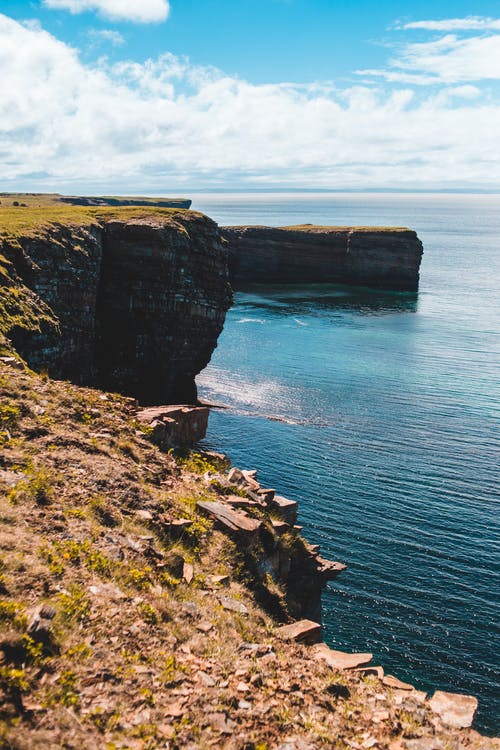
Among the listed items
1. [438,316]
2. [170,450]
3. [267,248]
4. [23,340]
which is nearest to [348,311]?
[438,316]

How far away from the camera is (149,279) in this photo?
2112 inches

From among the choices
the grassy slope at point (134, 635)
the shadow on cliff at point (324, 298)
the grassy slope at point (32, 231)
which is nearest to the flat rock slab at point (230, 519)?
the grassy slope at point (134, 635)

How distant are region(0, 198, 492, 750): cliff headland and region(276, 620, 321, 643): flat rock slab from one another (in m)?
0.05

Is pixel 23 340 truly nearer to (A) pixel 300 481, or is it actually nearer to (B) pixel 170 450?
(B) pixel 170 450

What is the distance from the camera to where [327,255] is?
476 feet

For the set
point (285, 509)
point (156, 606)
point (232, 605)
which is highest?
point (156, 606)

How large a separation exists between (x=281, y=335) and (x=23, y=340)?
63.3m

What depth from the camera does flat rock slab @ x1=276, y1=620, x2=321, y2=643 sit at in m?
14.7

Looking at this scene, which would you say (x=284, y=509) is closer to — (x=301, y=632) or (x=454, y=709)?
(x=301, y=632)

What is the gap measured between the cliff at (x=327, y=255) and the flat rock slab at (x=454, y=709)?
131 m

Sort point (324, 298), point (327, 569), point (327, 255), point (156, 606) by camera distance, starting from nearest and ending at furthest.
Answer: point (156, 606)
point (327, 569)
point (324, 298)
point (327, 255)

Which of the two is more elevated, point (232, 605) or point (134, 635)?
point (134, 635)

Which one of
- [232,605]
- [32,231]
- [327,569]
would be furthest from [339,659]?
[32,231]

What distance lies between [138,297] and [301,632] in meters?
42.6
